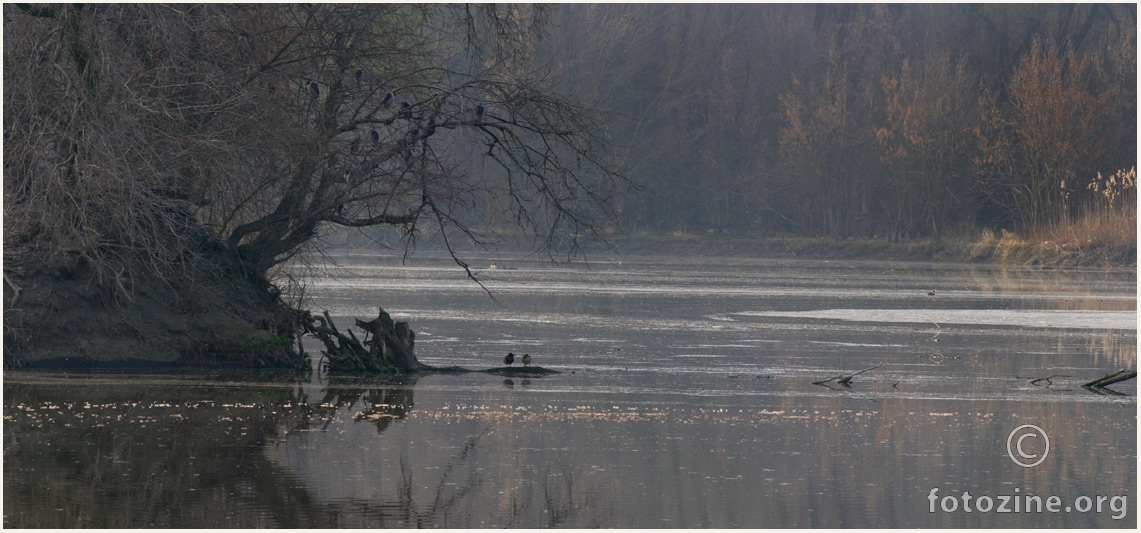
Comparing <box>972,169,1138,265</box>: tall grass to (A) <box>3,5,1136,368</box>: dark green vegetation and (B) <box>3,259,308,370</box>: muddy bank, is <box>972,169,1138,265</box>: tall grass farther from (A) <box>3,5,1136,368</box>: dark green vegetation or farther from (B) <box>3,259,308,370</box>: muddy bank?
(B) <box>3,259,308,370</box>: muddy bank

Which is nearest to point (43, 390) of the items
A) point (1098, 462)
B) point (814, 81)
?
point (1098, 462)

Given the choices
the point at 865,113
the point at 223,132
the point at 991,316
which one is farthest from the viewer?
the point at 865,113

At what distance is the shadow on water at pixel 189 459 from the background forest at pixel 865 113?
1381 inches

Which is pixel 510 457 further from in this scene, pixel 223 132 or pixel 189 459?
pixel 223 132

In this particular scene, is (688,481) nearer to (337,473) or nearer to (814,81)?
(337,473)

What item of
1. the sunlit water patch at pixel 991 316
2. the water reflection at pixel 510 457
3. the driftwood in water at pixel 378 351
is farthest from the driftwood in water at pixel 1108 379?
the sunlit water patch at pixel 991 316

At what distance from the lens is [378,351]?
16.0m

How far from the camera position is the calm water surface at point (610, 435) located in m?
8.98

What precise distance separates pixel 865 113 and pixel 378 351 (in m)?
46.9

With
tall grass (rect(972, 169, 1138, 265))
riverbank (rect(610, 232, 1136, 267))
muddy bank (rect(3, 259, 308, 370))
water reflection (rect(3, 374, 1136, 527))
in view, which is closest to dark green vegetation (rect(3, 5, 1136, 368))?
muddy bank (rect(3, 259, 308, 370))

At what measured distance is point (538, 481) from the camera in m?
9.80

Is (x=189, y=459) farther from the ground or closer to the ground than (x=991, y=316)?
closer to the ground

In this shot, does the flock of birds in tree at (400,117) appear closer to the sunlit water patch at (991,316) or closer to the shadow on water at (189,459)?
the shadow on water at (189,459)

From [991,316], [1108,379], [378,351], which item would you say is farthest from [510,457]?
[991,316]
